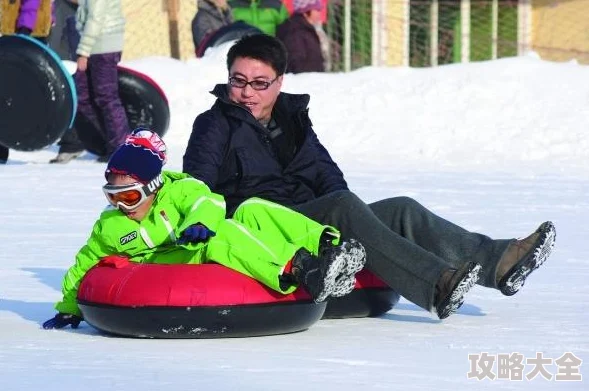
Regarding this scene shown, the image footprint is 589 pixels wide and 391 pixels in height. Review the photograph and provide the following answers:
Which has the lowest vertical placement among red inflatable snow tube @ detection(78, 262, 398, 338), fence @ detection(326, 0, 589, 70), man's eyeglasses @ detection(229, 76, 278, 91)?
fence @ detection(326, 0, 589, 70)

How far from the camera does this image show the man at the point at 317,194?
5812mm

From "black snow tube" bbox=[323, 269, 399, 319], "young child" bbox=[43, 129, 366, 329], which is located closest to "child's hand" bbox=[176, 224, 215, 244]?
"young child" bbox=[43, 129, 366, 329]

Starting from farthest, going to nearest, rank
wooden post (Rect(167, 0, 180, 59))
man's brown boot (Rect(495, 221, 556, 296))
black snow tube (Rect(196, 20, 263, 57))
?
1. wooden post (Rect(167, 0, 180, 59))
2. black snow tube (Rect(196, 20, 263, 57))
3. man's brown boot (Rect(495, 221, 556, 296))

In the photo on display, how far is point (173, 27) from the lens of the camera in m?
18.2

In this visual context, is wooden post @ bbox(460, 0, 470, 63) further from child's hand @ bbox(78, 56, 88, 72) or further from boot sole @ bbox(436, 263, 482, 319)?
boot sole @ bbox(436, 263, 482, 319)

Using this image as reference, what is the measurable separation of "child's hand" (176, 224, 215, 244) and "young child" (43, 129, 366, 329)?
0.03m

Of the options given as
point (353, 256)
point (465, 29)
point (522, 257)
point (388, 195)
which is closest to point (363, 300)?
point (522, 257)

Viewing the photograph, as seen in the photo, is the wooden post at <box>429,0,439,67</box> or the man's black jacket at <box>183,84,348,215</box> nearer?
the man's black jacket at <box>183,84,348,215</box>

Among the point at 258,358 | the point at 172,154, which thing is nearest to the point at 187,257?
the point at 258,358

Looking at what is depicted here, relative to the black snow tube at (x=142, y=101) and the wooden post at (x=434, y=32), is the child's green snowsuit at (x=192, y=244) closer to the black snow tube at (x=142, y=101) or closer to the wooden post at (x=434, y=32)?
the black snow tube at (x=142, y=101)

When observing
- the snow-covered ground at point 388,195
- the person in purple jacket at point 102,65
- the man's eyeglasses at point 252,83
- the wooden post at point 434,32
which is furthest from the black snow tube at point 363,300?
the wooden post at point 434,32

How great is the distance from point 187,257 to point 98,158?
25.7 feet

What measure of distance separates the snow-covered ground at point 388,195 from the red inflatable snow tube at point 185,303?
0.21 feet

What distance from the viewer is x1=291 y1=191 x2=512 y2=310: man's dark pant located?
5.79m
